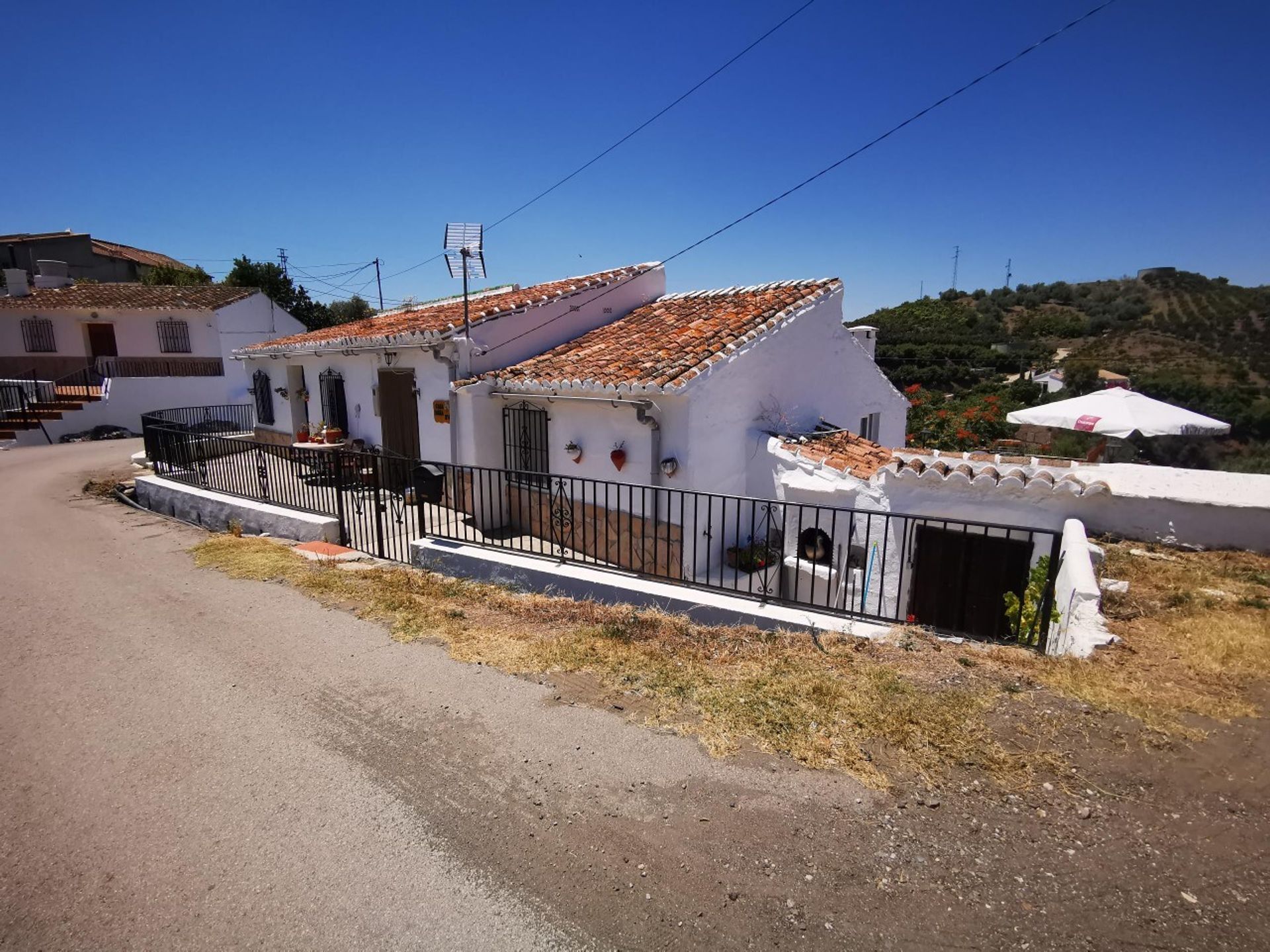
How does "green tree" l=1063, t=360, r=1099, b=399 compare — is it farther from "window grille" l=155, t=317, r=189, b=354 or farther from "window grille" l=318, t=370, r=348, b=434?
"window grille" l=155, t=317, r=189, b=354

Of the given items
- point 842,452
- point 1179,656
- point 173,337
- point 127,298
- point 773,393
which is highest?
point 127,298

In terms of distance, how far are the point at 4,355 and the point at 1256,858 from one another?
3587cm

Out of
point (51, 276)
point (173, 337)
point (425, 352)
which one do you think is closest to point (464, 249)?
point (425, 352)

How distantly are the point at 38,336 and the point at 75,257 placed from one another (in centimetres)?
1247

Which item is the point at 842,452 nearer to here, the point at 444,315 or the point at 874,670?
the point at 874,670

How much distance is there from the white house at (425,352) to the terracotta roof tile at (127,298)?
1382 centimetres

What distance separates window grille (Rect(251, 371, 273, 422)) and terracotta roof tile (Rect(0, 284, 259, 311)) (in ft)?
38.3

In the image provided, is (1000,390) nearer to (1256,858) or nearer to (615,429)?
(615,429)

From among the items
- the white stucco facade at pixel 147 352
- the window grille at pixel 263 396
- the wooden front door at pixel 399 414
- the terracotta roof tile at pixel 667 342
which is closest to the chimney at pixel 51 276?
the white stucco facade at pixel 147 352

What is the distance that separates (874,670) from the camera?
403 centimetres

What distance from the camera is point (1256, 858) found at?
92.9 inches

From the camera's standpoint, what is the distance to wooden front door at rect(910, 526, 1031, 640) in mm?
6781

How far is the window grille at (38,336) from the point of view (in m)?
23.8

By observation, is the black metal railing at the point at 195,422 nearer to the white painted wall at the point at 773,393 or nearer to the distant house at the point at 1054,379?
the white painted wall at the point at 773,393
